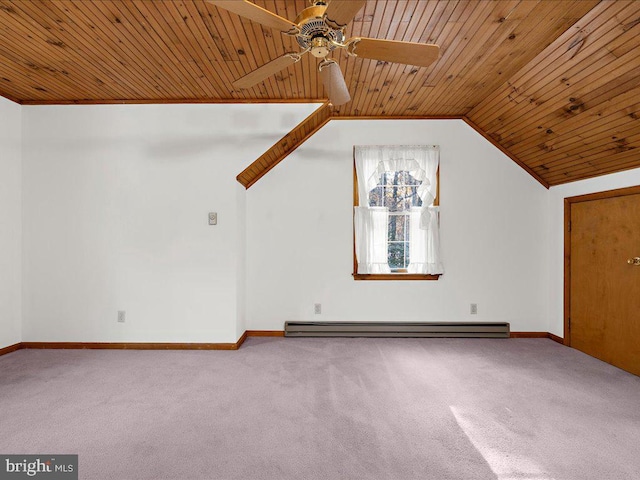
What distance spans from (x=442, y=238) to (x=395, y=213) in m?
0.65

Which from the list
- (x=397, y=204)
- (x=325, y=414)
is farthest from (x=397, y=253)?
(x=325, y=414)

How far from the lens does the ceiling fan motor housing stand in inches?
64.0

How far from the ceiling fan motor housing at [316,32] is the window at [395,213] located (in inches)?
91.2

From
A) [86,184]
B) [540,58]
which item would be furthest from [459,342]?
[86,184]

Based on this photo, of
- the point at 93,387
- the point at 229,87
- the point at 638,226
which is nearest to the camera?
the point at 93,387

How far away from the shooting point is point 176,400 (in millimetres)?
2463

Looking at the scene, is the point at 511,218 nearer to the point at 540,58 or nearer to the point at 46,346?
the point at 540,58

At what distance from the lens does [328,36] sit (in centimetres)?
173

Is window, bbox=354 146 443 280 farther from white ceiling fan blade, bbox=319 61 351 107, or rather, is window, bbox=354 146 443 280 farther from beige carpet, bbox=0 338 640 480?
white ceiling fan blade, bbox=319 61 351 107

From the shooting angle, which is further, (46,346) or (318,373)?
(46,346)

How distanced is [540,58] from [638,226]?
177cm

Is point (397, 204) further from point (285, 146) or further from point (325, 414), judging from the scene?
point (325, 414)

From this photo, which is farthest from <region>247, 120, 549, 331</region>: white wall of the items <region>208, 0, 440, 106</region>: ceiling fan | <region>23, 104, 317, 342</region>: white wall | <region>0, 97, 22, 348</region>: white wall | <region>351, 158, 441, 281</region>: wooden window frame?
<region>0, 97, 22, 348</region>: white wall

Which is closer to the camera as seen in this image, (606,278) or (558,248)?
(606,278)
